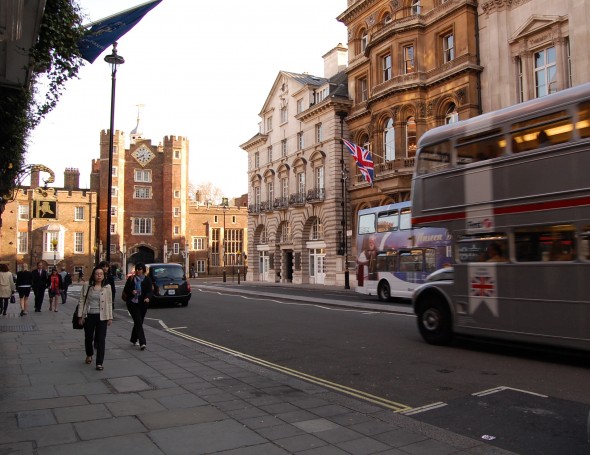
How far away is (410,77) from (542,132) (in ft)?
79.2

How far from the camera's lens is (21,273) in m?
18.6

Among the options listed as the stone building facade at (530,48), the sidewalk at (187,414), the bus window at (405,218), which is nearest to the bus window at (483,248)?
the sidewalk at (187,414)

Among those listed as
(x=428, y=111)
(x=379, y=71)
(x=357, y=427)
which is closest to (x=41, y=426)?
(x=357, y=427)

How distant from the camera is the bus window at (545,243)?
8.56 metres

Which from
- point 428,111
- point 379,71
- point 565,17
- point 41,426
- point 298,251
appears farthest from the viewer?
point 298,251

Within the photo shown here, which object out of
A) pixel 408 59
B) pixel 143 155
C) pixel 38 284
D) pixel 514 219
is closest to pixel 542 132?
pixel 514 219

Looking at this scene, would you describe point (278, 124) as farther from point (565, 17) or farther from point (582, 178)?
point (582, 178)

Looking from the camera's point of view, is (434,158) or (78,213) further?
(78,213)

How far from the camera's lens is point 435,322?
36.0ft

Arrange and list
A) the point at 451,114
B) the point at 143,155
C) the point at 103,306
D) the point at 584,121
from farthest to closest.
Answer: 1. the point at 143,155
2. the point at 451,114
3. the point at 103,306
4. the point at 584,121

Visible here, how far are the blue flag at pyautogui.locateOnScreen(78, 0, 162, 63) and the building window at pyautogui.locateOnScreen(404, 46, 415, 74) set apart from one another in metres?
25.8

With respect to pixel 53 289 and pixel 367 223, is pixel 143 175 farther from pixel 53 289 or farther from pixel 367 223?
pixel 53 289

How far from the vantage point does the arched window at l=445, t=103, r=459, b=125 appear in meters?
29.8

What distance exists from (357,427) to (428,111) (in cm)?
2868
